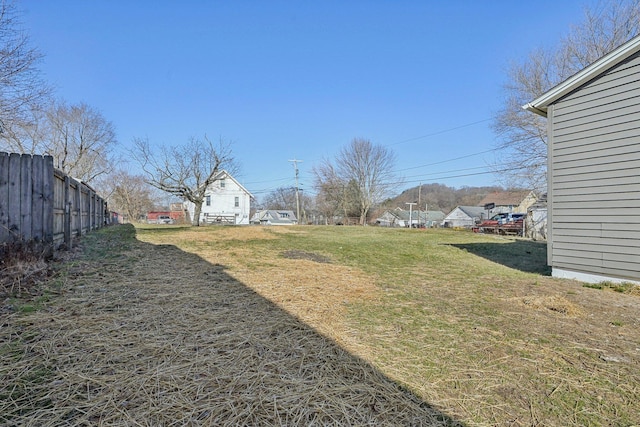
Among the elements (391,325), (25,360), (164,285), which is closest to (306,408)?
(391,325)

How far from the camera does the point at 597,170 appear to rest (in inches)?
188

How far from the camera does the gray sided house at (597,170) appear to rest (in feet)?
14.5

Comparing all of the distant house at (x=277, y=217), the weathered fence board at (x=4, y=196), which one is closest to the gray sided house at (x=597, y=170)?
the weathered fence board at (x=4, y=196)

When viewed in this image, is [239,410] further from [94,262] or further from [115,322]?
[94,262]

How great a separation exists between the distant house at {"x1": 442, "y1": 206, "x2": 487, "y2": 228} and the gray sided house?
46.2m

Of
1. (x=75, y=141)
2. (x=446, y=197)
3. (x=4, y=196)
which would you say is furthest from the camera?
(x=446, y=197)

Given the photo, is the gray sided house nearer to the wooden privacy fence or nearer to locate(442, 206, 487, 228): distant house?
the wooden privacy fence

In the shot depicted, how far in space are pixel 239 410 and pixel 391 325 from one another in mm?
1538

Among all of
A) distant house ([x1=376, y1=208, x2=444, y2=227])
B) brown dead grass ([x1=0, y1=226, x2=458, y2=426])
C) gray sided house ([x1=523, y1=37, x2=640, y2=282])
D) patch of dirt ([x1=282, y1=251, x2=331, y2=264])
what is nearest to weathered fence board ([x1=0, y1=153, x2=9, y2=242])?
brown dead grass ([x1=0, y1=226, x2=458, y2=426])

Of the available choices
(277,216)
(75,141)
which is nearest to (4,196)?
(75,141)

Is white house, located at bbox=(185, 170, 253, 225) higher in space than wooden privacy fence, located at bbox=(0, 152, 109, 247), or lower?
higher

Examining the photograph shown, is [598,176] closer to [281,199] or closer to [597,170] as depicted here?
[597,170]

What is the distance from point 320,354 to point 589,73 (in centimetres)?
589

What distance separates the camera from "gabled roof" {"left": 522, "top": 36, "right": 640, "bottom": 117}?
4359 mm
